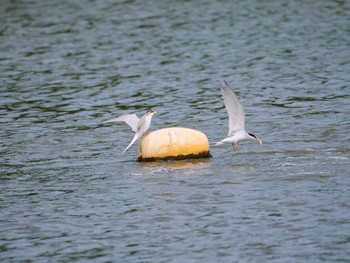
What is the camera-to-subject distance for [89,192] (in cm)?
1470

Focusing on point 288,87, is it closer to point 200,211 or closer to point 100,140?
point 100,140

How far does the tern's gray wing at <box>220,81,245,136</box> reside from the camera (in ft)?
54.9

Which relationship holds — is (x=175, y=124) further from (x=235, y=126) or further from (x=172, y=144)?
(x=172, y=144)

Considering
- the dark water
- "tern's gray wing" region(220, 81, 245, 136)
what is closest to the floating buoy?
the dark water

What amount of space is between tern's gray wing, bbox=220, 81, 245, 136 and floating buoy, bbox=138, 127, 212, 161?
2.85 feet

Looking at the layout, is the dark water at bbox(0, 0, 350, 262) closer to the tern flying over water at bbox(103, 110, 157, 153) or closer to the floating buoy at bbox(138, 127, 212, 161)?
the floating buoy at bbox(138, 127, 212, 161)

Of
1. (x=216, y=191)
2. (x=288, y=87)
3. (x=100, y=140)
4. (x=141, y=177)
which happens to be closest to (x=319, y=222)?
(x=216, y=191)

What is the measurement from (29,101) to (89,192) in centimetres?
925

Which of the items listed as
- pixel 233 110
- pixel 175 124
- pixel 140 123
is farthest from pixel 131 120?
pixel 175 124

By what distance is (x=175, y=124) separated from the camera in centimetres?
2038

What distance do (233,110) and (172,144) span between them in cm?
146

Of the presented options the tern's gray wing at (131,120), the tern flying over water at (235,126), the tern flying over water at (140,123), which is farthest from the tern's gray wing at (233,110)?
the tern's gray wing at (131,120)

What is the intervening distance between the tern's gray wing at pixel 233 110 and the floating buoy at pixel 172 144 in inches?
34.1

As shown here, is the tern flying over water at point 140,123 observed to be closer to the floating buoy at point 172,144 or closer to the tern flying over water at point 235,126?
the floating buoy at point 172,144
